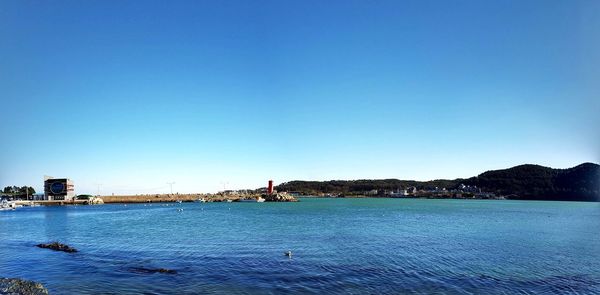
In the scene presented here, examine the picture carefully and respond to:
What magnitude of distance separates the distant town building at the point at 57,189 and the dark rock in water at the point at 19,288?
580ft

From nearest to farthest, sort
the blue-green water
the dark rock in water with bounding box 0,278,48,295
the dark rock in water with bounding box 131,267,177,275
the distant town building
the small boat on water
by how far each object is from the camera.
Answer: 1. the dark rock in water with bounding box 0,278,48,295
2. the blue-green water
3. the dark rock in water with bounding box 131,267,177,275
4. the small boat on water
5. the distant town building

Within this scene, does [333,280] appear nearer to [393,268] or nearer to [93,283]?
[393,268]

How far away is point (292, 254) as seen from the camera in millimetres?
30641

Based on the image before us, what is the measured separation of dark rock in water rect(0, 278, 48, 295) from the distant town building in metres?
177

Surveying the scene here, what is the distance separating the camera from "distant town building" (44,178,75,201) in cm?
17225

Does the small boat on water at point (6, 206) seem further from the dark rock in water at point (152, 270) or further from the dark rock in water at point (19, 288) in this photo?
the dark rock in water at point (19, 288)

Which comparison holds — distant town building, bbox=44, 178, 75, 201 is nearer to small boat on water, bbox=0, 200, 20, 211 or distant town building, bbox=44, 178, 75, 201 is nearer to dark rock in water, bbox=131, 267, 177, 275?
small boat on water, bbox=0, 200, 20, 211

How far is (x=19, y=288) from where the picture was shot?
1770 centimetres

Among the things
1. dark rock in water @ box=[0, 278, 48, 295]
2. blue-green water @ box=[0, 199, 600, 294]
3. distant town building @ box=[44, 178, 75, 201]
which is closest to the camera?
dark rock in water @ box=[0, 278, 48, 295]

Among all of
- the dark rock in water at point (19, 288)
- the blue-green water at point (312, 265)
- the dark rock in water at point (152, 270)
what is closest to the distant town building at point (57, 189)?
the blue-green water at point (312, 265)

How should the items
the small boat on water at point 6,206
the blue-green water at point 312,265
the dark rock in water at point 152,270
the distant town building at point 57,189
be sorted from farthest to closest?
the distant town building at point 57,189 → the small boat on water at point 6,206 → the dark rock in water at point 152,270 → the blue-green water at point 312,265

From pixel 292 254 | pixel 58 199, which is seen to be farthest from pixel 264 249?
pixel 58 199

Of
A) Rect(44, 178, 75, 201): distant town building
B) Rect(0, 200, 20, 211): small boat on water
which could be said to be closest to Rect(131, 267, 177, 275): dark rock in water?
Rect(0, 200, 20, 211): small boat on water

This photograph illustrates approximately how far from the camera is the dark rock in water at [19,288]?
678 inches
